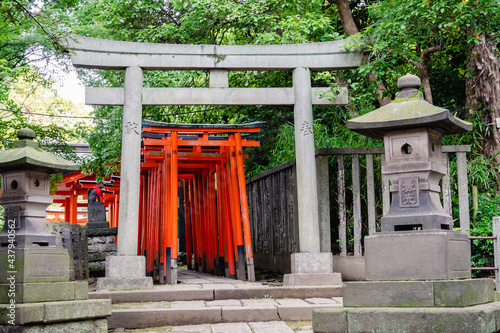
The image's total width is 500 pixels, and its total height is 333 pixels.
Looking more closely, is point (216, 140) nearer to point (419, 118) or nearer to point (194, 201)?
point (194, 201)

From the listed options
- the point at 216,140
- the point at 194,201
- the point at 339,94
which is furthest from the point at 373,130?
the point at 194,201

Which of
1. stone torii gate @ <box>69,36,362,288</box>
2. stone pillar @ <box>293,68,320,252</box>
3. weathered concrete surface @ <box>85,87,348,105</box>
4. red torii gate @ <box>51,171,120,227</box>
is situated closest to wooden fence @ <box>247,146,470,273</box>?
stone pillar @ <box>293,68,320,252</box>

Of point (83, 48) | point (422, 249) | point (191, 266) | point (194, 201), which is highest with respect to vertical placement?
point (83, 48)

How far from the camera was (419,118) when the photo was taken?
4.67 m

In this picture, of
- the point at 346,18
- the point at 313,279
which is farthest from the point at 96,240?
the point at 346,18

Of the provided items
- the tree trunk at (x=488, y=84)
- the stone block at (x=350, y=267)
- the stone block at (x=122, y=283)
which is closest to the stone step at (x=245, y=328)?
the stone block at (x=122, y=283)

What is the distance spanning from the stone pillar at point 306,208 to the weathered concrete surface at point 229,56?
290 millimetres

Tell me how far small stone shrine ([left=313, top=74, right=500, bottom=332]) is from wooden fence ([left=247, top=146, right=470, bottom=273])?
1.85m

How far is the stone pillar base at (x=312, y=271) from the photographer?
740cm

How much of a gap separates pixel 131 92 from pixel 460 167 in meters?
5.47

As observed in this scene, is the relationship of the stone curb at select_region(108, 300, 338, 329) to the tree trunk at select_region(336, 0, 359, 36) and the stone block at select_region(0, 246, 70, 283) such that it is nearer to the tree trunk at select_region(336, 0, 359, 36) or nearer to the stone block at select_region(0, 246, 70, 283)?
the stone block at select_region(0, 246, 70, 283)

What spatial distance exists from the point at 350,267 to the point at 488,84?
4337 millimetres

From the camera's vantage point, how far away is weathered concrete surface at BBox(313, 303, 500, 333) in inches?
158

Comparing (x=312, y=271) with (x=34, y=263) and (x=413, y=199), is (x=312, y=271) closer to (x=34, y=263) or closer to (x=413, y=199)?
(x=413, y=199)
